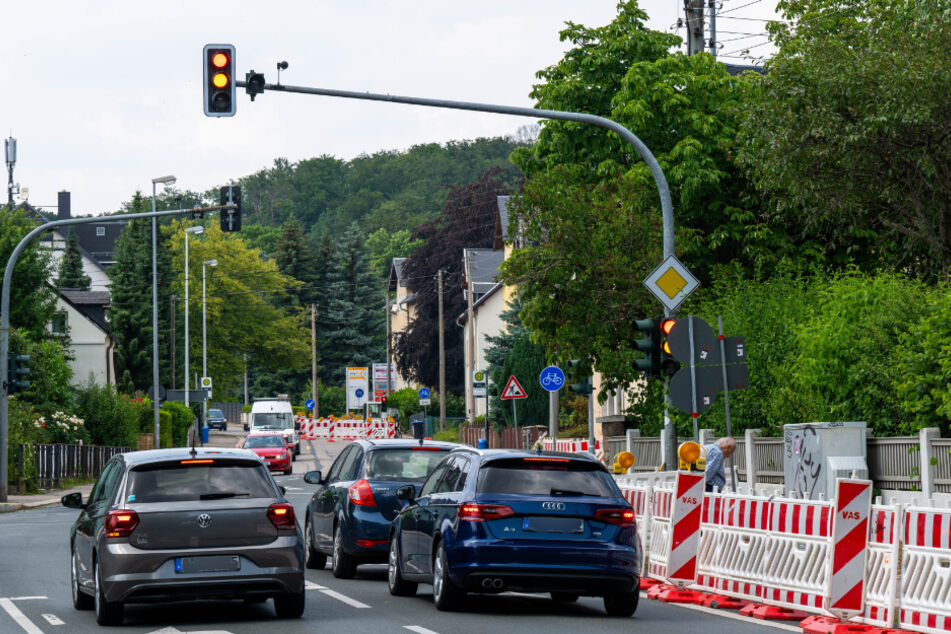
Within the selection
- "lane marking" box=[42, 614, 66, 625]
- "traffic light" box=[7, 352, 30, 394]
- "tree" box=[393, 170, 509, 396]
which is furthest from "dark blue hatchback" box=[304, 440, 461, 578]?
"tree" box=[393, 170, 509, 396]

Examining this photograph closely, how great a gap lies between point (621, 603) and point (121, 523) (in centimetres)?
439

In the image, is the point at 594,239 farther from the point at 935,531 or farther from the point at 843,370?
the point at 935,531

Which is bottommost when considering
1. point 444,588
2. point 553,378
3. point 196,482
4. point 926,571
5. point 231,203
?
point 444,588

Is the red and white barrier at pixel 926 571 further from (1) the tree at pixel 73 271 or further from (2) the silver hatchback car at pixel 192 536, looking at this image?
(1) the tree at pixel 73 271

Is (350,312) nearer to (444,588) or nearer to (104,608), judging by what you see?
(444,588)

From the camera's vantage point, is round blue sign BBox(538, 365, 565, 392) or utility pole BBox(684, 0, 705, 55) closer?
round blue sign BBox(538, 365, 565, 392)

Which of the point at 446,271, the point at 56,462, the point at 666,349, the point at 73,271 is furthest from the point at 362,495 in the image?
the point at 73,271

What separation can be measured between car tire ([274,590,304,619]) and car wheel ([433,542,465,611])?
4.21ft

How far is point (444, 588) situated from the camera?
1349 cm

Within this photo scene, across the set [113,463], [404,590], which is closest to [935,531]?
[404,590]

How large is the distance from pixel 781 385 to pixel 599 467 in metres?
14.1

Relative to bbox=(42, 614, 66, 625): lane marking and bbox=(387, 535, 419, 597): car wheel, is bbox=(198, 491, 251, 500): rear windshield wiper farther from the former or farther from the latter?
bbox=(387, 535, 419, 597): car wheel

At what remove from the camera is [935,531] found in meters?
11.9

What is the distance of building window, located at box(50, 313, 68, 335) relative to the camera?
204ft
